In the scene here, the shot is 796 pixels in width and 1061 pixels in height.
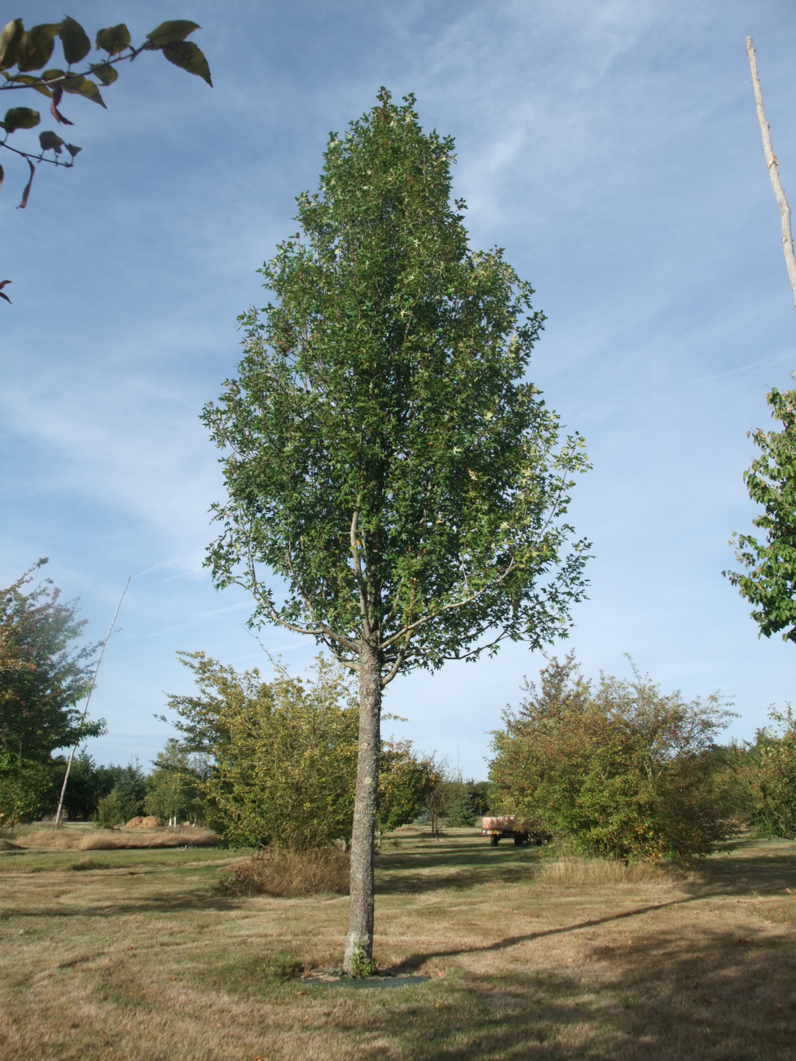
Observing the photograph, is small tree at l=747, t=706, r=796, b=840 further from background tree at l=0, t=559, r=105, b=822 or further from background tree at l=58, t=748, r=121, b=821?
background tree at l=58, t=748, r=121, b=821

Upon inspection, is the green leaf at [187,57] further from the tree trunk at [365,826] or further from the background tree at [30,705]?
the background tree at [30,705]

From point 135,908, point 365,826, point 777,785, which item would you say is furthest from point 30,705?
point 777,785

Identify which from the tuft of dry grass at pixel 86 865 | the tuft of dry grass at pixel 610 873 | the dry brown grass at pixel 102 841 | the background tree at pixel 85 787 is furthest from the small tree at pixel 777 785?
the background tree at pixel 85 787

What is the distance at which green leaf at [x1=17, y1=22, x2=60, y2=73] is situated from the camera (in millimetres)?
1468

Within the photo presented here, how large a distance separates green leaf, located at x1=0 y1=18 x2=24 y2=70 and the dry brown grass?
3342 centimetres

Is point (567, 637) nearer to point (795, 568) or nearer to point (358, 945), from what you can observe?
point (795, 568)

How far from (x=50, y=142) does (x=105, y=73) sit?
23 cm

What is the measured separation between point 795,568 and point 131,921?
12103 mm

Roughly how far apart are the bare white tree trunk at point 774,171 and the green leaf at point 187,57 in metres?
7.11

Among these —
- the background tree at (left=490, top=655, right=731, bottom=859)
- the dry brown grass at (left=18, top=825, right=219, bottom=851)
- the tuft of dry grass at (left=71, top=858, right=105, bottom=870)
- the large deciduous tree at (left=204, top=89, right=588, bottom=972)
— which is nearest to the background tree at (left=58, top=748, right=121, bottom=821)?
the dry brown grass at (left=18, top=825, right=219, bottom=851)

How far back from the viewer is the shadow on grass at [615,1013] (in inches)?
207

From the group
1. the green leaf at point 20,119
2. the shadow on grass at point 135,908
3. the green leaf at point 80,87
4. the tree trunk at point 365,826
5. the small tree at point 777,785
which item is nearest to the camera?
the green leaf at point 80,87

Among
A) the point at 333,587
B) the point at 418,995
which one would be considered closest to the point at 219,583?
the point at 333,587

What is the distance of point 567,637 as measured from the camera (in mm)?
9445
